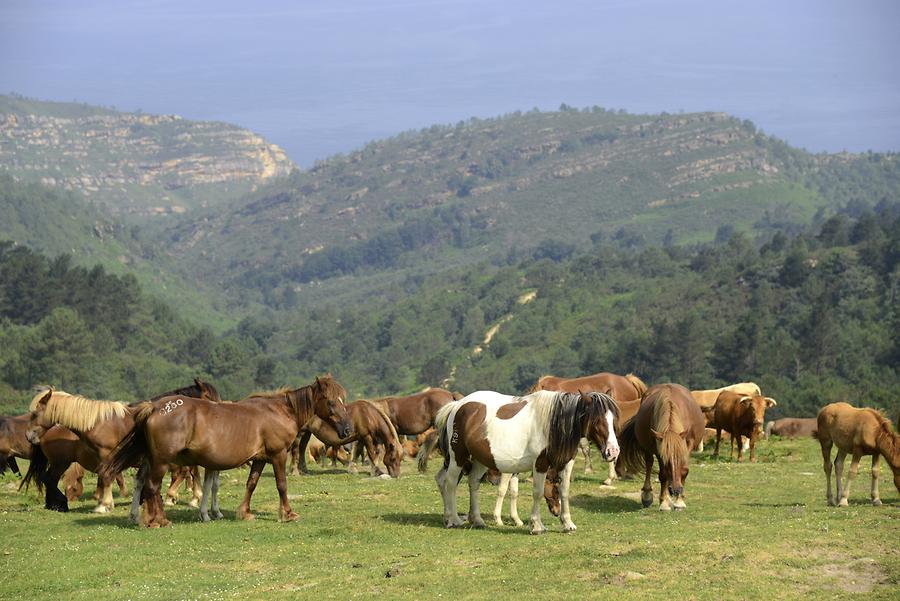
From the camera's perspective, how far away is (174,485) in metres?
23.0

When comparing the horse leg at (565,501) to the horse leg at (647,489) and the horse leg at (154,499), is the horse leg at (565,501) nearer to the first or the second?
the horse leg at (647,489)

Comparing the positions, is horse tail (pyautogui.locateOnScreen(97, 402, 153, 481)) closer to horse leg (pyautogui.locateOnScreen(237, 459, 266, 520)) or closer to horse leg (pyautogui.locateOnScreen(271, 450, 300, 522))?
horse leg (pyautogui.locateOnScreen(237, 459, 266, 520))

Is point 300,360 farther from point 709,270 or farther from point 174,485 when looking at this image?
point 174,485

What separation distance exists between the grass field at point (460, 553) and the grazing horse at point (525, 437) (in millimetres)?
750

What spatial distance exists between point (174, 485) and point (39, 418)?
314cm

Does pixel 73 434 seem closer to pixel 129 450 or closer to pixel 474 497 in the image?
pixel 129 450

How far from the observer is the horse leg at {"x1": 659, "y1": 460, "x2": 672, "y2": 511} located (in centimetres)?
2109

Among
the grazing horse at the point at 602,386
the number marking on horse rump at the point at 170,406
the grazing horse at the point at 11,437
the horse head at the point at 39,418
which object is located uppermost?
the grazing horse at the point at 602,386

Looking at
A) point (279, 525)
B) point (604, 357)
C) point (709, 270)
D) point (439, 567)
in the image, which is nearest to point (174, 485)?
point (279, 525)

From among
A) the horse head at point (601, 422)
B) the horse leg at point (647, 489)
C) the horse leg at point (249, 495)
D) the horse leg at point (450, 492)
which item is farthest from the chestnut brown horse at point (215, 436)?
the horse leg at point (647, 489)

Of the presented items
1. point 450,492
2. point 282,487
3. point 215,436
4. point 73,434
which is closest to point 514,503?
point 450,492

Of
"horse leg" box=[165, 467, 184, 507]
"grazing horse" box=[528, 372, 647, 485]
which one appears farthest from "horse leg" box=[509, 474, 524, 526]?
"grazing horse" box=[528, 372, 647, 485]

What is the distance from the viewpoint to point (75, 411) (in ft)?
69.3

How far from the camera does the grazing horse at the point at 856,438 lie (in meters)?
21.0
